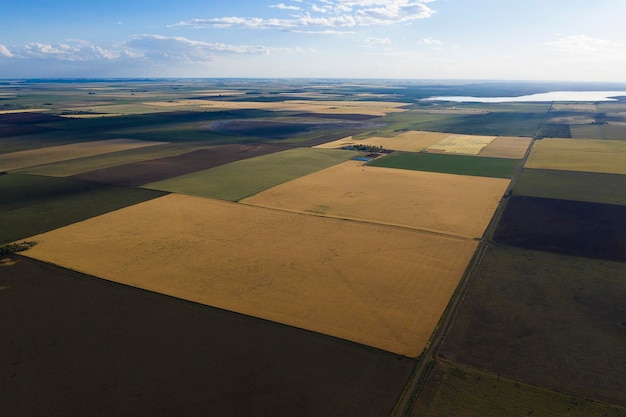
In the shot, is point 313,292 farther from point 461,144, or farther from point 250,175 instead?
point 461,144

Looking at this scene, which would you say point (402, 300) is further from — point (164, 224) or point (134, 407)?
point (164, 224)

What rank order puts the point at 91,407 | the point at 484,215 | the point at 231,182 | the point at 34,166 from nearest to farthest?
the point at 91,407 < the point at 484,215 < the point at 231,182 < the point at 34,166

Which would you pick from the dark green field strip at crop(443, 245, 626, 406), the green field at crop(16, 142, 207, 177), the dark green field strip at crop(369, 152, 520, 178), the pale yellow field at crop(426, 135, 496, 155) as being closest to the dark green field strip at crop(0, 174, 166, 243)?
the green field at crop(16, 142, 207, 177)

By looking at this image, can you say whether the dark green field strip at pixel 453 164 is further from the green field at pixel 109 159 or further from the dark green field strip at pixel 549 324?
the green field at pixel 109 159

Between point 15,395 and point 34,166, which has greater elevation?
point 34,166

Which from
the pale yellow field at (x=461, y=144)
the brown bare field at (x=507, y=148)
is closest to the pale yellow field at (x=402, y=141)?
the pale yellow field at (x=461, y=144)

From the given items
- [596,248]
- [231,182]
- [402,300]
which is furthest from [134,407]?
[231,182]

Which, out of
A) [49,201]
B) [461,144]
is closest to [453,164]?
[461,144]
